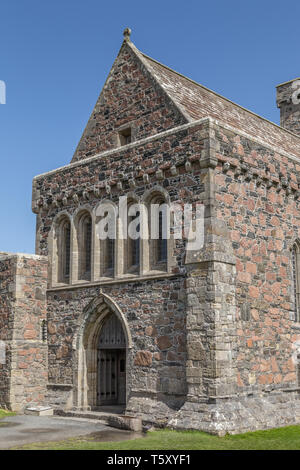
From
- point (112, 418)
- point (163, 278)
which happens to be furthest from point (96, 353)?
point (163, 278)

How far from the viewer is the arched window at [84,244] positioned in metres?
17.4

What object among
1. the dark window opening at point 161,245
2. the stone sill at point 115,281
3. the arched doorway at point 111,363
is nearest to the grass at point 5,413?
the arched doorway at point 111,363

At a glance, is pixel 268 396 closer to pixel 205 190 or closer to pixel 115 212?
pixel 205 190

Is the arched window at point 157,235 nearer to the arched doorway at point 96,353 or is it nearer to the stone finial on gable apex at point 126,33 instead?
the arched doorway at point 96,353

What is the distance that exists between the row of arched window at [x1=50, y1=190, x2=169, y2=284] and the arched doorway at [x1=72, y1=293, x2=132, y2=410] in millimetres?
1054

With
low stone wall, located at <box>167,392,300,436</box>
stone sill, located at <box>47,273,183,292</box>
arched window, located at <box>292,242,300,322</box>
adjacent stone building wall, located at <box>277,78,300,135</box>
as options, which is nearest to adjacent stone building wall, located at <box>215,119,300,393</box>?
arched window, located at <box>292,242,300,322</box>

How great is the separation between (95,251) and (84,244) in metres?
0.90

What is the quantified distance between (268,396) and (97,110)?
10.6 metres

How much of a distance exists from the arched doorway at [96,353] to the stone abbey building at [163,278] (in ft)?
0.14

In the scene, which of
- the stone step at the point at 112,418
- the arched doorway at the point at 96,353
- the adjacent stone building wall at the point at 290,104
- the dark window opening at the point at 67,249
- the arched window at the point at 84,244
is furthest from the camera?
the adjacent stone building wall at the point at 290,104

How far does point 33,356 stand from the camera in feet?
57.2

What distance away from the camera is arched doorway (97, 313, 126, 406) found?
53.9 feet

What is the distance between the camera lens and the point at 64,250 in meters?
18.3
